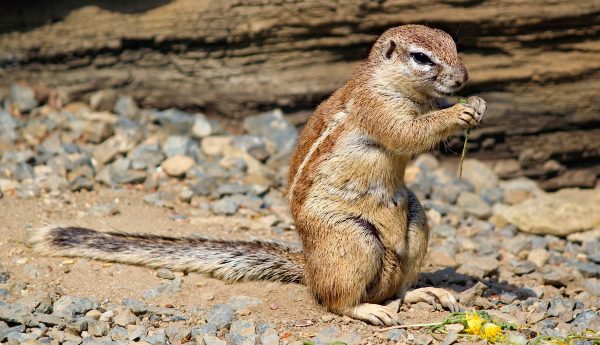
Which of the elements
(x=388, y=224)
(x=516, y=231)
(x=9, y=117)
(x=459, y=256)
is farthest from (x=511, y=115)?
(x=9, y=117)

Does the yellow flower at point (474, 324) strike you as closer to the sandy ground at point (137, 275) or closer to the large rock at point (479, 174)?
the sandy ground at point (137, 275)

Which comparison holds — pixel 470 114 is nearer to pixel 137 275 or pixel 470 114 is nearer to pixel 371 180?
pixel 371 180

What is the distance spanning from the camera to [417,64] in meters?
5.72

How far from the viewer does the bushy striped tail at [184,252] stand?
20.4 ft

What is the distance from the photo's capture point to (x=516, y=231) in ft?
26.4

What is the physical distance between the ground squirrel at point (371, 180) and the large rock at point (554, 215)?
2.23 m

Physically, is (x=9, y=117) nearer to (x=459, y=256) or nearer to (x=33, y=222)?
(x=33, y=222)

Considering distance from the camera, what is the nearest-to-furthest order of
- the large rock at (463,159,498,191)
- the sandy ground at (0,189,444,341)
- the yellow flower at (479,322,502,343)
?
1. the yellow flower at (479,322,502,343)
2. the sandy ground at (0,189,444,341)
3. the large rock at (463,159,498,191)

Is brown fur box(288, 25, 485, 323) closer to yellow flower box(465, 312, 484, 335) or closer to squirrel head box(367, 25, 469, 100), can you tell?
squirrel head box(367, 25, 469, 100)

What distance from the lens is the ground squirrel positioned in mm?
5680

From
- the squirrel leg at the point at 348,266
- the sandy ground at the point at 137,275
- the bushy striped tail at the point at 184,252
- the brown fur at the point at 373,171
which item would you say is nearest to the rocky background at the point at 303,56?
the sandy ground at the point at 137,275

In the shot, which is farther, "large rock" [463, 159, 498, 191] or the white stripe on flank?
"large rock" [463, 159, 498, 191]

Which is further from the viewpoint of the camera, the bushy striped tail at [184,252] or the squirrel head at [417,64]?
the bushy striped tail at [184,252]

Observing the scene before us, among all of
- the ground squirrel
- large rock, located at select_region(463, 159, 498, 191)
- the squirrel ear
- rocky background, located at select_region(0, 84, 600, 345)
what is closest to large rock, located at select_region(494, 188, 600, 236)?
rocky background, located at select_region(0, 84, 600, 345)
